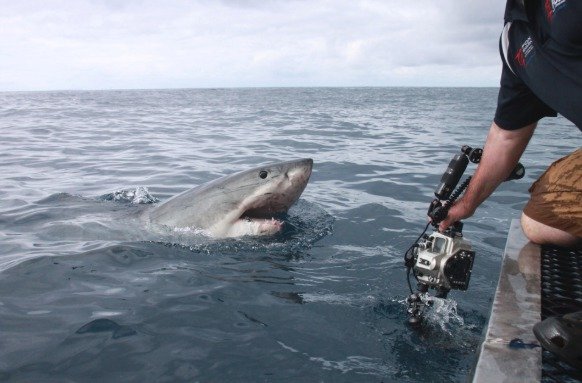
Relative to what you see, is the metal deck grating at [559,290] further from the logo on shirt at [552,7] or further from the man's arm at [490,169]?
the logo on shirt at [552,7]

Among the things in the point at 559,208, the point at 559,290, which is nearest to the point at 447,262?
the point at 559,290

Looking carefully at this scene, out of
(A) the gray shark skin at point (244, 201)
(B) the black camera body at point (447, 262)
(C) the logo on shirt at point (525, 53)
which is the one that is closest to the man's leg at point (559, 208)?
(B) the black camera body at point (447, 262)

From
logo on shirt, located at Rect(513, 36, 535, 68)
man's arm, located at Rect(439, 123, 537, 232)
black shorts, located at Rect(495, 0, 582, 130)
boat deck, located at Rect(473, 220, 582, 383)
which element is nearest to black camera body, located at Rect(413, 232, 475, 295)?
boat deck, located at Rect(473, 220, 582, 383)

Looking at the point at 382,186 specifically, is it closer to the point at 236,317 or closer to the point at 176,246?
the point at 176,246

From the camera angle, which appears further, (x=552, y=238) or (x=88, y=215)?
(x=88, y=215)

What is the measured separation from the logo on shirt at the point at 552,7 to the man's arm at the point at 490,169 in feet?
3.35

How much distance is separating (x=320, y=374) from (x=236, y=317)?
0.87 metres

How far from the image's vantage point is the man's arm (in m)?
2.98

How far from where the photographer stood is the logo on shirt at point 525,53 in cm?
225

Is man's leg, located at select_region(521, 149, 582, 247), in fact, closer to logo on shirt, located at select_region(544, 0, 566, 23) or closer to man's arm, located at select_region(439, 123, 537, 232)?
man's arm, located at select_region(439, 123, 537, 232)

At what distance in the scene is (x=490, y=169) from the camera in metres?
3.06

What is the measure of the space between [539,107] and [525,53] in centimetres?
54

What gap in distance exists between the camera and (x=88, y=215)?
18.5ft

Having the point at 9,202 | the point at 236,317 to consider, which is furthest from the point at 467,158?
the point at 9,202
